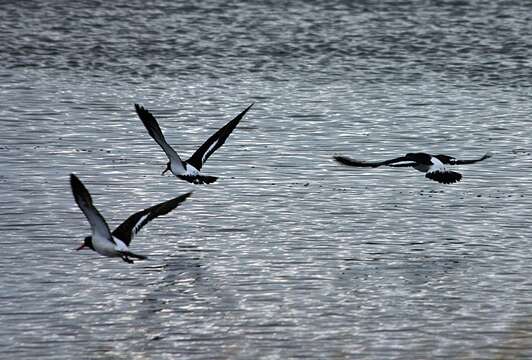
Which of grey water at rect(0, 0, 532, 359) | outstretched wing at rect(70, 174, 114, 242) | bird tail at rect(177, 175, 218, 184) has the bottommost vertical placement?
grey water at rect(0, 0, 532, 359)

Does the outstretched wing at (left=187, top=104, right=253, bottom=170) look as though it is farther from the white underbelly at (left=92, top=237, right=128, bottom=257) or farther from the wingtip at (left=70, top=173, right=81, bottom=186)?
the wingtip at (left=70, top=173, right=81, bottom=186)

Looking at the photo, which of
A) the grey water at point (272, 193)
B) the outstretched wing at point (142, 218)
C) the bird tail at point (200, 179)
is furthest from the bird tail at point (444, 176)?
the outstretched wing at point (142, 218)

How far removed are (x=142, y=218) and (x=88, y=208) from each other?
1.52 m

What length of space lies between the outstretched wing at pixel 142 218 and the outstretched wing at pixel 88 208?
40cm

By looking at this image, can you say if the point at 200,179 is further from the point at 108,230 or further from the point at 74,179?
the point at 74,179

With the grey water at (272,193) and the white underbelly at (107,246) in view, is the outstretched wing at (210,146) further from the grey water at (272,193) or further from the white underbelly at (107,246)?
the white underbelly at (107,246)

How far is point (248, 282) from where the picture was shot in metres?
13.1

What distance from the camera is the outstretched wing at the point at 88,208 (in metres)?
11.4

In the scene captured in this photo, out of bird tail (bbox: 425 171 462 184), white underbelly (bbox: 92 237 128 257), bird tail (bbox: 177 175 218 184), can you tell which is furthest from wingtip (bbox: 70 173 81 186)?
bird tail (bbox: 425 171 462 184)

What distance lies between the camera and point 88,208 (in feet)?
38.6

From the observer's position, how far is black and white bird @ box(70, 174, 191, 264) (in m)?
11.6

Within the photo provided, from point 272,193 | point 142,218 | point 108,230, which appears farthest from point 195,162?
point 108,230

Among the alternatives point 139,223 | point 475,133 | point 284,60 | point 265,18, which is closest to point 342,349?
point 139,223

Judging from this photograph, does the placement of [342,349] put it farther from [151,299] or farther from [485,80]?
[485,80]
